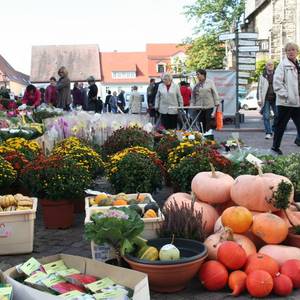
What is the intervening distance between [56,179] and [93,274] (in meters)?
2.10

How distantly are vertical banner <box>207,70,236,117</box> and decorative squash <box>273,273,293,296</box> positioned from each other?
17.1 meters

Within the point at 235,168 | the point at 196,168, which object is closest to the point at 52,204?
the point at 196,168

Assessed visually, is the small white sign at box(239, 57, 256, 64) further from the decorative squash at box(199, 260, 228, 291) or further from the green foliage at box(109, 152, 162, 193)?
the decorative squash at box(199, 260, 228, 291)

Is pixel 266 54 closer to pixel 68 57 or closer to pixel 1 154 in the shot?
pixel 1 154

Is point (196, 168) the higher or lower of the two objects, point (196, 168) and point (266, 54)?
the lower

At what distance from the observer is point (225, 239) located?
4234 millimetres

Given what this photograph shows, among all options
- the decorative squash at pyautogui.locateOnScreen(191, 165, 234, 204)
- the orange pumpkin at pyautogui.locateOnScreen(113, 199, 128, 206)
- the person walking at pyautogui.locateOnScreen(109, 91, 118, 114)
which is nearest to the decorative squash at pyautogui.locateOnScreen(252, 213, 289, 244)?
the decorative squash at pyautogui.locateOnScreen(191, 165, 234, 204)

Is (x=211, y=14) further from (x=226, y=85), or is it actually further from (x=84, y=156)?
(x=84, y=156)

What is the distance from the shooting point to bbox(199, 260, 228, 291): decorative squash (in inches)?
154

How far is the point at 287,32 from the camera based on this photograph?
44062 millimetres

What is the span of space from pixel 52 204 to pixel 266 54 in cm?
4468

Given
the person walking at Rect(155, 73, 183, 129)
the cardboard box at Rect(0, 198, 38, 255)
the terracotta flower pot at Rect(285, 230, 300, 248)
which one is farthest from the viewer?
the person walking at Rect(155, 73, 183, 129)

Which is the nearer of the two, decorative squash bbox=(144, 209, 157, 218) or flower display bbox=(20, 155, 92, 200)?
decorative squash bbox=(144, 209, 157, 218)

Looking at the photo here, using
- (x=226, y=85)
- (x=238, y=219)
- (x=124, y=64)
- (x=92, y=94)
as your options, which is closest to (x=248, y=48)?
(x=226, y=85)
